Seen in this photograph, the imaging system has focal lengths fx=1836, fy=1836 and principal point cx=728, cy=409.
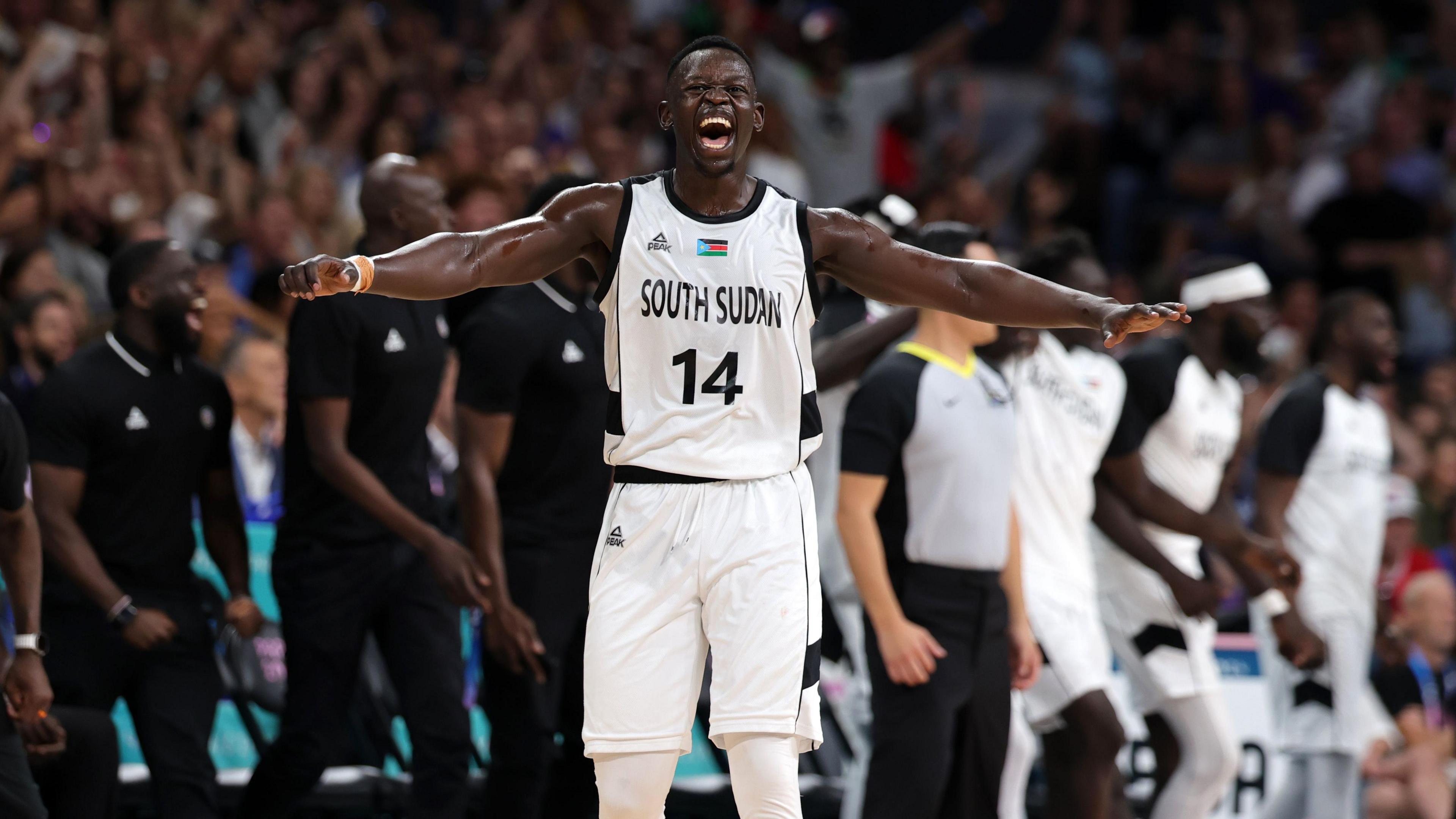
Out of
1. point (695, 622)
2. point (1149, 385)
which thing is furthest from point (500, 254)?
point (1149, 385)

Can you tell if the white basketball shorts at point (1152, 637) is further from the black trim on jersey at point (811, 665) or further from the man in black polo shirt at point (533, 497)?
the black trim on jersey at point (811, 665)

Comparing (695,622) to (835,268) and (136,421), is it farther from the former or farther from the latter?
(136,421)

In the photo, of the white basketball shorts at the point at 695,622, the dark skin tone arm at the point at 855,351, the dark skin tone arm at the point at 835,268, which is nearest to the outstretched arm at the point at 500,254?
the dark skin tone arm at the point at 835,268

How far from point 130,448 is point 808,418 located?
2.57 meters

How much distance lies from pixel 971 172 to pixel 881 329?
8129mm

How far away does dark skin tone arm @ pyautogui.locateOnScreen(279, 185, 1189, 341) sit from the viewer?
4.38m

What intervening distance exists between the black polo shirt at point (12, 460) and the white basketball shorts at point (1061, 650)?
3.43m

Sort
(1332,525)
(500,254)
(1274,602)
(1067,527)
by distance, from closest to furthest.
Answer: (500,254) < (1067,527) < (1274,602) < (1332,525)

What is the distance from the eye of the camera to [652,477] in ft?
15.2

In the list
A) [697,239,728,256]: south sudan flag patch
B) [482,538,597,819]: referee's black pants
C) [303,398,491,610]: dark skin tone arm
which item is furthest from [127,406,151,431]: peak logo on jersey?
[697,239,728,256]: south sudan flag patch

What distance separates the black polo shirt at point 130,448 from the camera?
6035 millimetres

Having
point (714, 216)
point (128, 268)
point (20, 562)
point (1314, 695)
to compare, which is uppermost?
point (128, 268)

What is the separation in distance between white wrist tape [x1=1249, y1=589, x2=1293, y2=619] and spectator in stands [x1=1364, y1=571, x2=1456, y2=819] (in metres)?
1.23

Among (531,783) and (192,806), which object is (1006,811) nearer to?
(531,783)
